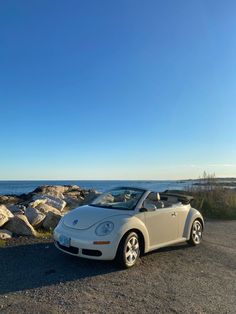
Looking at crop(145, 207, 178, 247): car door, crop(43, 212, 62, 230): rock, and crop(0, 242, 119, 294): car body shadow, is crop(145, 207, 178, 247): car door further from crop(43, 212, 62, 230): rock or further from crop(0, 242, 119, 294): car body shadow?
crop(43, 212, 62, 230): rock

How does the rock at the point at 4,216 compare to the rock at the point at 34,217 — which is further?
the rock at the point at 34,217

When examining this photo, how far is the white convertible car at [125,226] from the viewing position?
22.0ft

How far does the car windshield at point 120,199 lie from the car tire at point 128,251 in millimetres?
719

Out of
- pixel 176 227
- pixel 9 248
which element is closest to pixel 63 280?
pixel 9 248

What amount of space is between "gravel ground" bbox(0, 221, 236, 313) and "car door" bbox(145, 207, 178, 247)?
1.17ft

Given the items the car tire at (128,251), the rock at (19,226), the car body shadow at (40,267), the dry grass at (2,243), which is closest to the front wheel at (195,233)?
the car body shadow at (40,267)

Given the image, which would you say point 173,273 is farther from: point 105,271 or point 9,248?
point 9,248

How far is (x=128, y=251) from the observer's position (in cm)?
691

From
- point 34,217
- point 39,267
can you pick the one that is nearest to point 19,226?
point 34,217

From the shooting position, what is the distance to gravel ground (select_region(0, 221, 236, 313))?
196 inches

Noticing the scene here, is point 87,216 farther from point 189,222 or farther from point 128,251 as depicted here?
point 189,222

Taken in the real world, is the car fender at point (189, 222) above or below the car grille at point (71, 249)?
above

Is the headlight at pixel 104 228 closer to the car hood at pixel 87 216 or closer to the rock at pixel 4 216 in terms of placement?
the car hood at pixel 87 216

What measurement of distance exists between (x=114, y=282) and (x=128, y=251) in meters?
1.01
